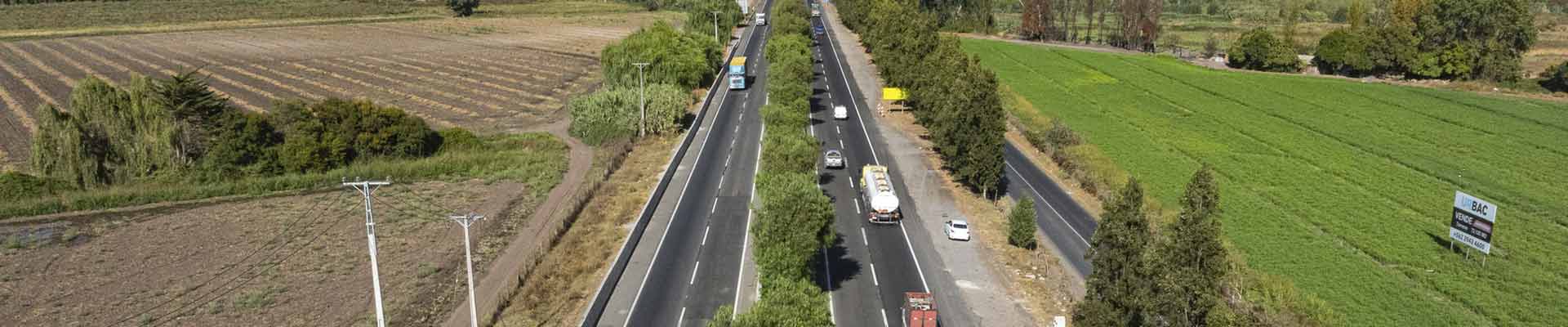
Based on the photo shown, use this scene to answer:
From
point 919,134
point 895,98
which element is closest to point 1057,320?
point 919,134

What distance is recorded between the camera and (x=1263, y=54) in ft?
464

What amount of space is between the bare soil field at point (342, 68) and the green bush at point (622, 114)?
8.45 metres

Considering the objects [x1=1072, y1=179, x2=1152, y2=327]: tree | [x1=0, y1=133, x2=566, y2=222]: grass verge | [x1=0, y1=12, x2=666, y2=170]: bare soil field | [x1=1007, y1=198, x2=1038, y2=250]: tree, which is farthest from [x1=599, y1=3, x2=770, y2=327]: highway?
[x1=0, y1=12, x2=666, y2=170]: bare soil field

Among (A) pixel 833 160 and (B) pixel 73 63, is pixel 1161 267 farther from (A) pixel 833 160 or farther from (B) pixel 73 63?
(B) pixel 73 63

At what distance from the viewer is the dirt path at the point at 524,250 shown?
161 ft

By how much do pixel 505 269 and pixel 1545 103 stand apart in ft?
375

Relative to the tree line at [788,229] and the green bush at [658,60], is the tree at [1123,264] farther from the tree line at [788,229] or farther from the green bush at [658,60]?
the green bush at [658,60]

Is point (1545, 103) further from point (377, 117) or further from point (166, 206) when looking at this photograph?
point (166, 206)

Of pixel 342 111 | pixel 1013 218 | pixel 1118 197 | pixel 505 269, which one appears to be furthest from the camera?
pixel 342 111

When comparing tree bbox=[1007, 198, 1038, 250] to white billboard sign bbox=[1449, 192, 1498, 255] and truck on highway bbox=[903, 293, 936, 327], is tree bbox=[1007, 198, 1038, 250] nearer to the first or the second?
truck on highway bbox=[903, 293, 936, 327]

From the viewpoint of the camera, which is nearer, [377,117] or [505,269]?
[505,269]

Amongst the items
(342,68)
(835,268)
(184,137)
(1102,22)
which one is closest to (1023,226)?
(835,268)

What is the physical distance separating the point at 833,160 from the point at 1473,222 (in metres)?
42.0

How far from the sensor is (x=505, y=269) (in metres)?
55.8
